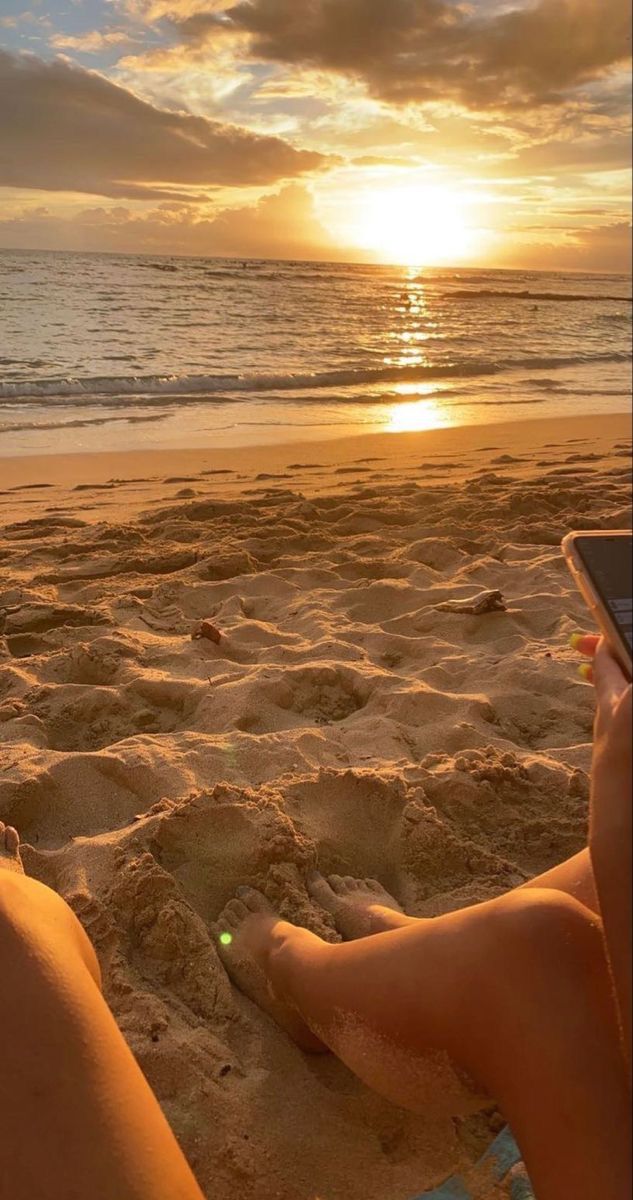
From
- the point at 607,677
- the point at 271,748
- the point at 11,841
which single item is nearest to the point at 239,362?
the point at 271,748

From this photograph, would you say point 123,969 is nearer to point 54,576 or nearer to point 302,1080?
point 302,1080

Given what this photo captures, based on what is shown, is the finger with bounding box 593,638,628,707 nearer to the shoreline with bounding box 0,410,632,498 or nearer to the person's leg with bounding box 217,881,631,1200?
the person's leg with bounding box 217,881,631,1200

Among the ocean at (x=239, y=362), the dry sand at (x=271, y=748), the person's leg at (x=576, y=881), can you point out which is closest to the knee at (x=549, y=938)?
the person's leg at (x=576, y=881)

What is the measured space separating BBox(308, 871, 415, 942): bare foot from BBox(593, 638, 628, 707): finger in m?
0.95

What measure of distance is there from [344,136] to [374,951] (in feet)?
14.1

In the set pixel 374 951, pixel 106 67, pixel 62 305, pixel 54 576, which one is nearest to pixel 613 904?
pixel 374 951

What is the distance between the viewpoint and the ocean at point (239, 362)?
4.89 meters

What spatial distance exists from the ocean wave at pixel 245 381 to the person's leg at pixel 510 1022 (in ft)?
11.7

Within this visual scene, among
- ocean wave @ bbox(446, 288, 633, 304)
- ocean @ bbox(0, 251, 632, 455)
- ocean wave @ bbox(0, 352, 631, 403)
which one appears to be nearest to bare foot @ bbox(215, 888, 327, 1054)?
ocean @ bbox(0, 251, 632, 455)

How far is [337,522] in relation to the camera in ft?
16.0

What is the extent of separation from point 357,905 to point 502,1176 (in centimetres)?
62

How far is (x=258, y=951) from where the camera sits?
1728mm

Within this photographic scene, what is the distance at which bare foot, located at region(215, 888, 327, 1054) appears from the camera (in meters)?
1.62

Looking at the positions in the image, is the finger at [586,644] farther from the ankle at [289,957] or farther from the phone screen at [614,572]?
the ankle at [289,957]
